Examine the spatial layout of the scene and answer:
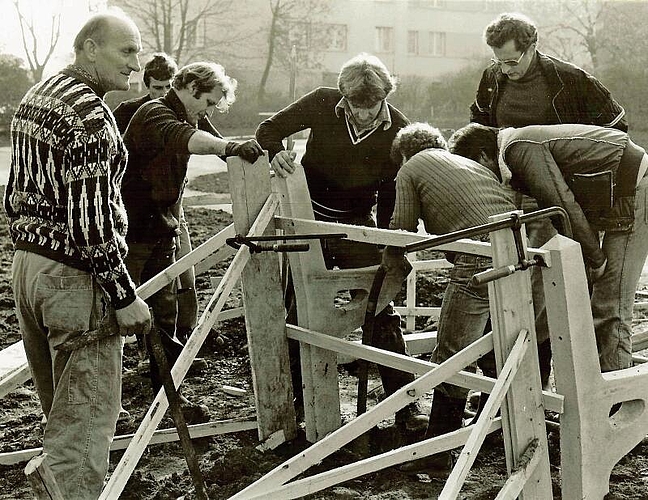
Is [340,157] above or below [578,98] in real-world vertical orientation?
below

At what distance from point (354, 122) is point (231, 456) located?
6.16 ft

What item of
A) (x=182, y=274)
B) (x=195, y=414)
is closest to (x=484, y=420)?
(x=195, y=414)

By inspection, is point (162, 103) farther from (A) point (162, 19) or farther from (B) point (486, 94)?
(A) point (162, 19)

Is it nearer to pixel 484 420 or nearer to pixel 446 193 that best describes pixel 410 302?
pixel 446 193

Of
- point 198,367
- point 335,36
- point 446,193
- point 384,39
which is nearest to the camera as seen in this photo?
point 446,193

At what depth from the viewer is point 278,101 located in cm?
3406

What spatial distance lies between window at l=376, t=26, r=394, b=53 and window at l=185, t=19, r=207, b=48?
25.0 ft

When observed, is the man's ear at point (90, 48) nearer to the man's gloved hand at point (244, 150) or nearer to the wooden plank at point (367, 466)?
the man's gloved hand at point (244, 150)

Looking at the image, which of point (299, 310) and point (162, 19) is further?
point (162, 19)

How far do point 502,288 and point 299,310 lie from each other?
1421mm

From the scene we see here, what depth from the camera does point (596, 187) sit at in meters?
3.98

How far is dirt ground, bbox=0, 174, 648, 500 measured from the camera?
12.8ft

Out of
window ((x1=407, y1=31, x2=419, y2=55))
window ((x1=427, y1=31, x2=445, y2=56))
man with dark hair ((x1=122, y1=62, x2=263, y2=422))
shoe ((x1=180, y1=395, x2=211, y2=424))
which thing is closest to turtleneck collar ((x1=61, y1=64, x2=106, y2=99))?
man with dark hair ((x1=122, y1=62, x2=263, y2=422))

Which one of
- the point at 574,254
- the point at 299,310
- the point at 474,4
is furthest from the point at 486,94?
the point at 474,4
